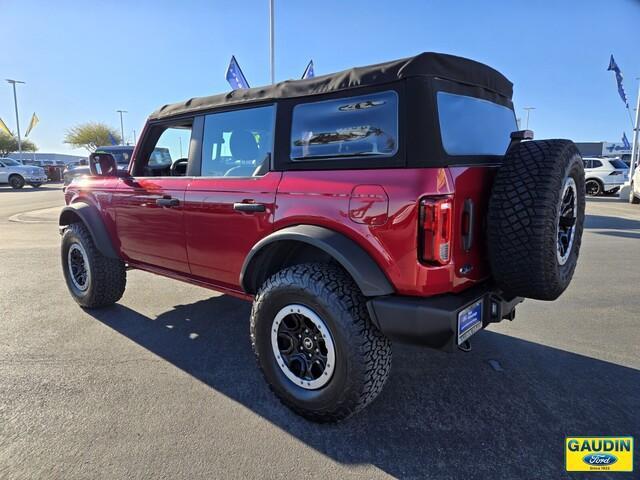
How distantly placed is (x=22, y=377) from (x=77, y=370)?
0.34 meters

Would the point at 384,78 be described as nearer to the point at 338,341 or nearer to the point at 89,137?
the point at 338,341

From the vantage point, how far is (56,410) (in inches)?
98.6

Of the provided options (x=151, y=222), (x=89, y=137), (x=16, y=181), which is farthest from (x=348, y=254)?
(x=89, y=137)

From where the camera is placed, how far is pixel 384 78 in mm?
2207

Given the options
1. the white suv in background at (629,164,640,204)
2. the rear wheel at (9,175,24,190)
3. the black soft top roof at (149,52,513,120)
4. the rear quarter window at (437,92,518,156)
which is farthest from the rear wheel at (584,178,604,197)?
the rear wheel at (9,175,24,190)

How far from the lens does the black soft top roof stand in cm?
215

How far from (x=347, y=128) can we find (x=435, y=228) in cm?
80

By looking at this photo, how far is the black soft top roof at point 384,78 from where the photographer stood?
2154 millimetres

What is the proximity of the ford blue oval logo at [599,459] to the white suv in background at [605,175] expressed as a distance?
1908 cm

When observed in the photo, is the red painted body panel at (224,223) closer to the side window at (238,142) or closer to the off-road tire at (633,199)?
the side window at (238,142)

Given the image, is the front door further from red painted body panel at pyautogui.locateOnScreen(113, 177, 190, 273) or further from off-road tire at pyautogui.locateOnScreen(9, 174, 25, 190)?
off-road tire at pyautogui.locateOnScreen(9, 174, 25, 190)

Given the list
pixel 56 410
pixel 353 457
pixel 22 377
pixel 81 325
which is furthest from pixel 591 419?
pixel 81 325

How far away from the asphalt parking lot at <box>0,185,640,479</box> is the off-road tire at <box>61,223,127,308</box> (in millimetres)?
140

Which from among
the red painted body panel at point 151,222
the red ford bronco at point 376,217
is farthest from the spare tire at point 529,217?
the red painted body panel at point 151,222
